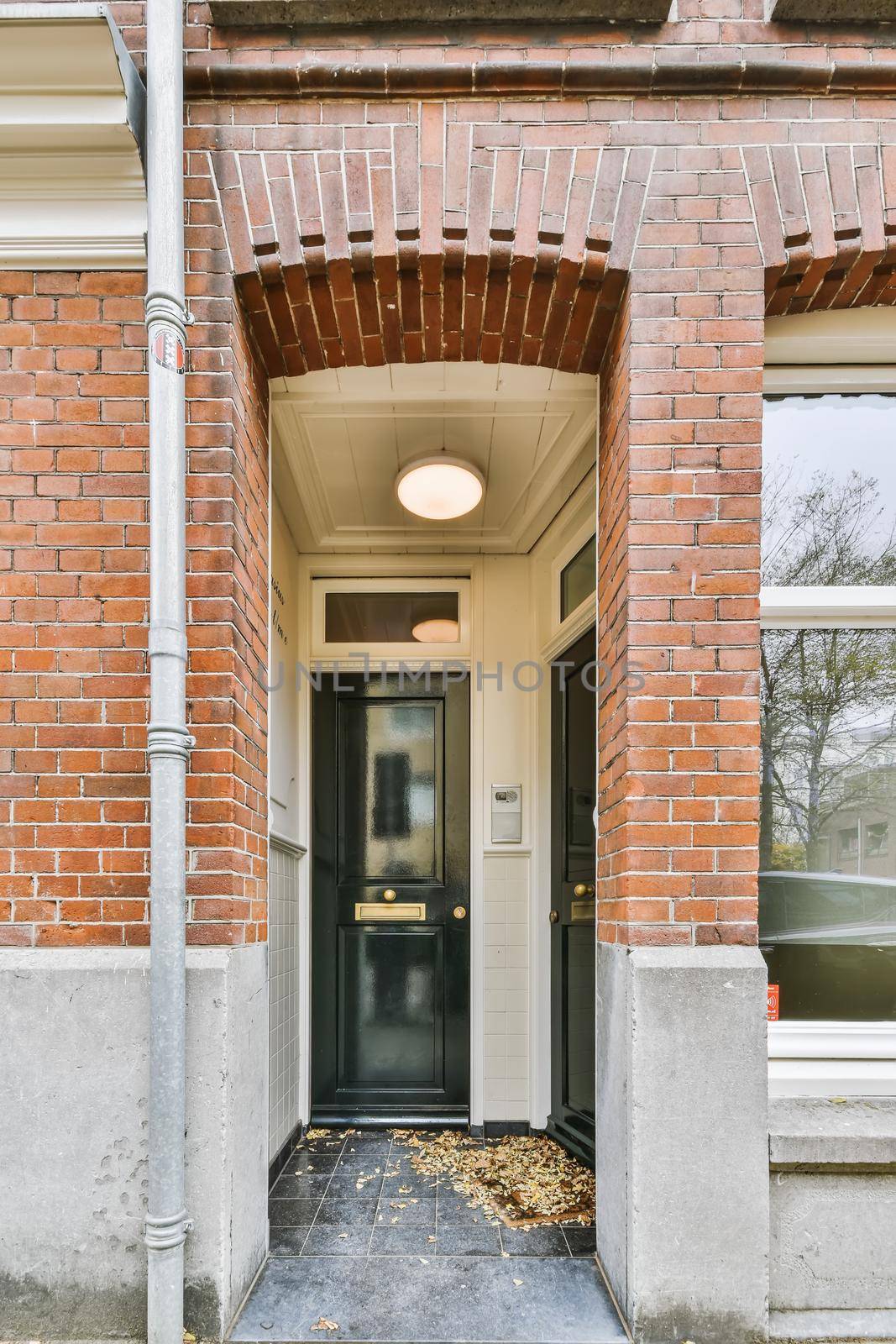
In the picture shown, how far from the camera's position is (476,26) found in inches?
98.5

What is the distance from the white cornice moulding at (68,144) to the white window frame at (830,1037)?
92.9 inches

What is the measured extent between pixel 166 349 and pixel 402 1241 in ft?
9.85

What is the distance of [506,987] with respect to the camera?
4082 mm

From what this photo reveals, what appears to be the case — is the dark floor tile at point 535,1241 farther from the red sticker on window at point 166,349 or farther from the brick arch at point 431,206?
the brick arch at point 431,206

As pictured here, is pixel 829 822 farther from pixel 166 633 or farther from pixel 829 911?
pixel 166 633

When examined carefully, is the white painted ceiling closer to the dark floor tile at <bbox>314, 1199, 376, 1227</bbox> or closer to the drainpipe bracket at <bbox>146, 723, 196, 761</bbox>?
the drainpipe bracket at <bbox>146, 723, 196, 761</bbox>

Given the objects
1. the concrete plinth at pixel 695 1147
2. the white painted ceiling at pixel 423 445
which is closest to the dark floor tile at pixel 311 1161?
the concrete plinth at pixel 695 1147

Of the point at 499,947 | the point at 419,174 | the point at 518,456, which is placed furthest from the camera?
the point at 499,947

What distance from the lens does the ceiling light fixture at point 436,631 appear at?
14.3 feet

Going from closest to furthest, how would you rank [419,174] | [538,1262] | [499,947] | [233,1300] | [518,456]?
[233,1300] → [419,174] → [538,1262] → [518,456] → [499,947]

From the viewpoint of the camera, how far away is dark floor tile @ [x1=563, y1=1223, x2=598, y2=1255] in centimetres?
279

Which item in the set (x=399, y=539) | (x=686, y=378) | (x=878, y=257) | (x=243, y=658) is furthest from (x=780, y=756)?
(x=399, y=539)

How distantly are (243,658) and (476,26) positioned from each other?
207 centimetres

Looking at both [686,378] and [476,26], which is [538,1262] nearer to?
[686,378]
